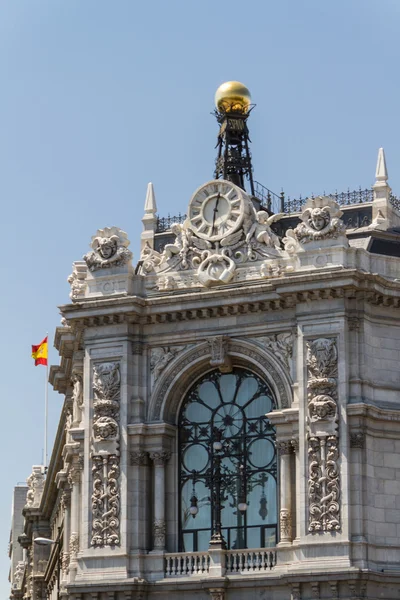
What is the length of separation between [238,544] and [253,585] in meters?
2.01

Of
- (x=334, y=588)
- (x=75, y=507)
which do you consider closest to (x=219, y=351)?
(x=75, y=507)

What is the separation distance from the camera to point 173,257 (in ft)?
196

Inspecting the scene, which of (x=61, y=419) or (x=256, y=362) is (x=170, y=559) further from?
(x=61, y=419)

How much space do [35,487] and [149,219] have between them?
3349 cm

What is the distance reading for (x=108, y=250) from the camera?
5953 cm

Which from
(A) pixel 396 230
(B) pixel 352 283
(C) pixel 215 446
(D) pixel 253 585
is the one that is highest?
(A) pixel 396 230

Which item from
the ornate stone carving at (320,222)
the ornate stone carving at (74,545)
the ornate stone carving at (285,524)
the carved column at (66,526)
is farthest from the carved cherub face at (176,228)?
the carved column at (66,526)

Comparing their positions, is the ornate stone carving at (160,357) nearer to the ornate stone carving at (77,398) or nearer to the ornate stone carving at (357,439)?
the ornate stone carving at (77,398)

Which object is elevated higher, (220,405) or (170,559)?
(220,405)

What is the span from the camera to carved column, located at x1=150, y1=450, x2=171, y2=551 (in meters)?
57.2

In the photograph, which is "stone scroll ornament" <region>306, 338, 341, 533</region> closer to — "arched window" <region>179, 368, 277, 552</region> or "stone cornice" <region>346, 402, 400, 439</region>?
"stone cornice" <region>346, 402, 400, 439</region>

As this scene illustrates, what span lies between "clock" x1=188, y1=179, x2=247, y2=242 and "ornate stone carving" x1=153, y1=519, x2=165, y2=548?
9.55m

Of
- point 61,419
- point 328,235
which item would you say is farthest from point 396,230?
point 61,419

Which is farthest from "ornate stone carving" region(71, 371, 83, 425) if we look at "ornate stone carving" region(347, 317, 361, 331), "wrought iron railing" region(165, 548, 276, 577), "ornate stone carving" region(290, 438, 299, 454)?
"ornate stone carving" region(347, 317, 361, 331)
